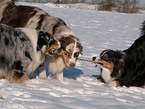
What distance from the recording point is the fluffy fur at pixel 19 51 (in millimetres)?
3386

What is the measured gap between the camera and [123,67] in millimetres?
4398

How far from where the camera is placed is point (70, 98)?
2992mm

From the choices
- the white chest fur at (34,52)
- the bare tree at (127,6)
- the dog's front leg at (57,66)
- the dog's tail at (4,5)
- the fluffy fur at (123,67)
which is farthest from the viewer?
the bare tree at (127,6)

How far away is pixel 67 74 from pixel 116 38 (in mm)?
5886

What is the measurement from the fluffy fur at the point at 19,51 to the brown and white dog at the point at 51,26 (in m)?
0.25

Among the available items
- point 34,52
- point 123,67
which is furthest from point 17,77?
point 123,67

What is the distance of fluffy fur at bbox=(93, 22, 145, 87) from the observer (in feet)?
14.2

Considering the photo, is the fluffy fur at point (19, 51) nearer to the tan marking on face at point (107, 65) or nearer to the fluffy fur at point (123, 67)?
the tan marking on face at point (107, 65)

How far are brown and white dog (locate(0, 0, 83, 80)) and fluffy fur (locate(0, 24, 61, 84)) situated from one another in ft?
0.84

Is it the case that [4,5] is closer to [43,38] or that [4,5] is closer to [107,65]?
[43,38]

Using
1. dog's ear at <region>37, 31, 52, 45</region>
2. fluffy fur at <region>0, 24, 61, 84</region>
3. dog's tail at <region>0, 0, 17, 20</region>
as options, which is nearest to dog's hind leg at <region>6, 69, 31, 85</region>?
fluffy fur at <region>0, 24, 61, 84</region>

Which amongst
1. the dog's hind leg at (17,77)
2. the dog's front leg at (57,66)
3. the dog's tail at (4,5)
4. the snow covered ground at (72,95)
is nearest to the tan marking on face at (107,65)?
the snow covered ground at (72,95)

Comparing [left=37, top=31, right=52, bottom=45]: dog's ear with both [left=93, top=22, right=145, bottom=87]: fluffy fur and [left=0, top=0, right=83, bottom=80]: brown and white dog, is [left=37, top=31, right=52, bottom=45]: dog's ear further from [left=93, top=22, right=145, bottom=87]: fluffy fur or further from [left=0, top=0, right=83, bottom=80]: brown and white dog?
[left=93, top=22, right=145, bottom=87]: fluffy fur

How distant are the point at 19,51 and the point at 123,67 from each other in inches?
90.3
